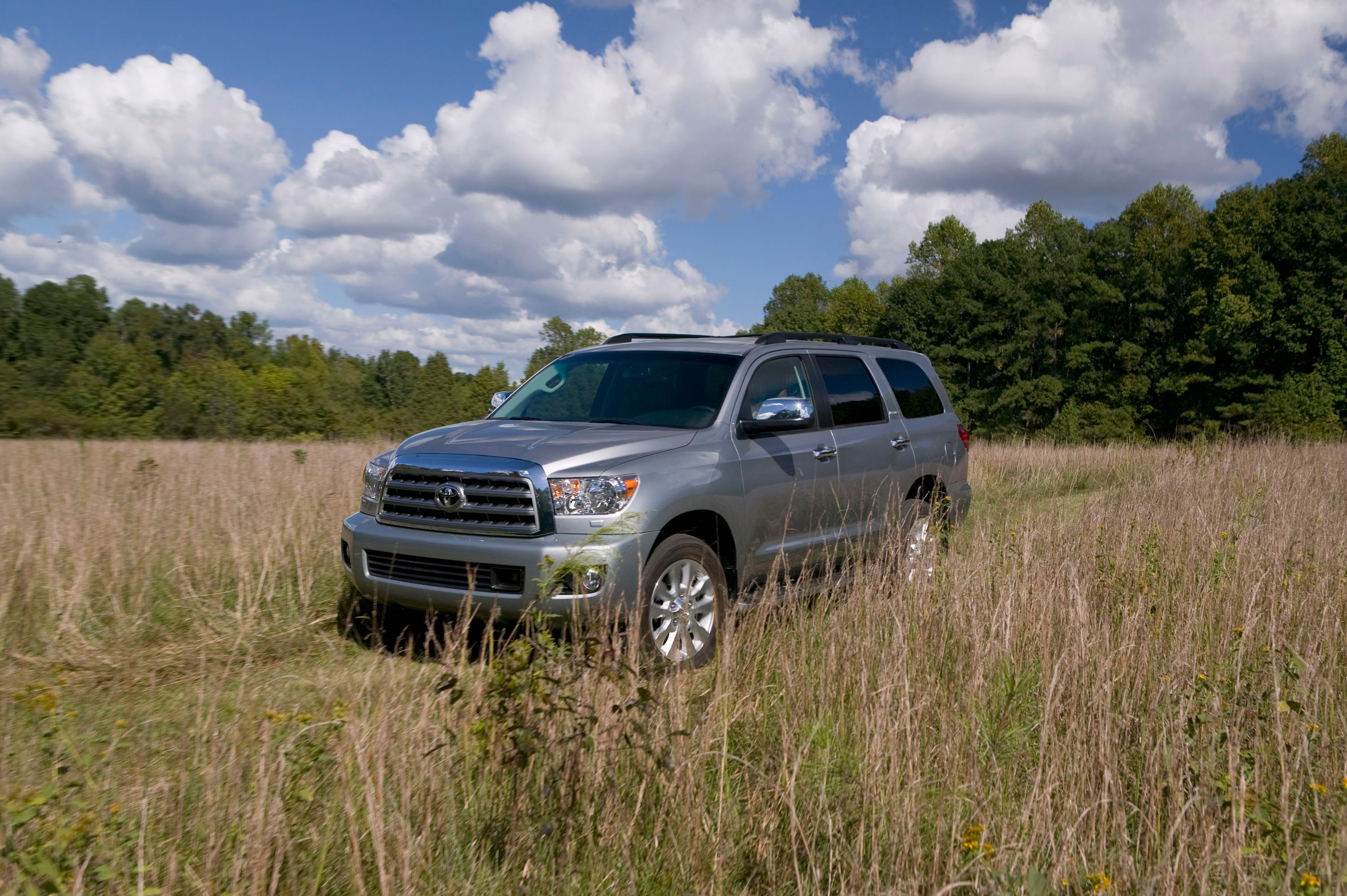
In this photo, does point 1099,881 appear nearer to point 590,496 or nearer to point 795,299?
point 590,496

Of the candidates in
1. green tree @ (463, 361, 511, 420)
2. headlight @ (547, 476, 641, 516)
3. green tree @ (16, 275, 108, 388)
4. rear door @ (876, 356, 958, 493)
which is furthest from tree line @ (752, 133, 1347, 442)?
green tree @ (16, 275, 108, 388)

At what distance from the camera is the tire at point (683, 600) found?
16.0 ft

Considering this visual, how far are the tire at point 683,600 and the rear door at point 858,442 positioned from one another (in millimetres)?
1525

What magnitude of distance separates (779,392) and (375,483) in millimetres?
2594

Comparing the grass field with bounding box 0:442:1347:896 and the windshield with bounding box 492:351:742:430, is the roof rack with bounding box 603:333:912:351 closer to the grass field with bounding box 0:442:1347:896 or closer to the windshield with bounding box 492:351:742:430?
the windshield with bounding box 492:351:742:430

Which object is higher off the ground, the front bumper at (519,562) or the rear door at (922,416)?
the rear door at (922,416)

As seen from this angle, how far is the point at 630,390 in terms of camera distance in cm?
634

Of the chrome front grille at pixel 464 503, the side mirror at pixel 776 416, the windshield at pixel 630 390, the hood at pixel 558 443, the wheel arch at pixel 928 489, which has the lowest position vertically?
the wheel arch at pixel 928 489

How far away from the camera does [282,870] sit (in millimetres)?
2688

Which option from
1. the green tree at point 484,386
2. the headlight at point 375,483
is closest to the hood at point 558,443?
the headlight at point 375,483

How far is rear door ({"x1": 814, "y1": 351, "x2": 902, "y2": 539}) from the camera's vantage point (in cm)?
667

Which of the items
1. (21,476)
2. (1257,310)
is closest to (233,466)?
(21,476)

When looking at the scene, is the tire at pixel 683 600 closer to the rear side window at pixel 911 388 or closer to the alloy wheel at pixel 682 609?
the alloy wheel at pixel 682 609

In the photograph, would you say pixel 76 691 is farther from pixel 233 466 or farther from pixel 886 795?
pixel 233 466
